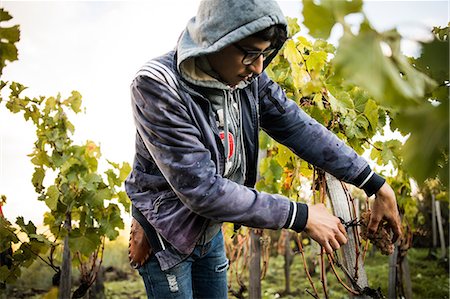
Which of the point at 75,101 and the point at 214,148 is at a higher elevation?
the point at 75,101

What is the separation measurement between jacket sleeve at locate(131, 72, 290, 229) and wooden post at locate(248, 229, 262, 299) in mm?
2406

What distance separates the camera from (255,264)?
12.2 feet

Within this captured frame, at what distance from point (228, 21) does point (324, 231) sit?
0.70 metres

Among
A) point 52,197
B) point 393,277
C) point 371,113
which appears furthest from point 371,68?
point 393,277

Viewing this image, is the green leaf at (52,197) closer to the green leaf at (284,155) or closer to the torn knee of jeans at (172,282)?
the green leaf at (284,155)

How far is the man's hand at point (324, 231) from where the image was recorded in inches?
53.8

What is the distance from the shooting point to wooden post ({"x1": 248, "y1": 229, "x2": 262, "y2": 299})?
3.72 m

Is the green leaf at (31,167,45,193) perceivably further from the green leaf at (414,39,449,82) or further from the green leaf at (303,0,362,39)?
the green leaf at (414,39,449,82)

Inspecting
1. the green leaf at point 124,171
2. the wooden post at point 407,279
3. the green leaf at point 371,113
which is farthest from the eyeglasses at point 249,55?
the wooden post at point 407,279

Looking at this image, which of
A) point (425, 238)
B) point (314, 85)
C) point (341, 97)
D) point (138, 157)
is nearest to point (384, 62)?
point (314, 85)

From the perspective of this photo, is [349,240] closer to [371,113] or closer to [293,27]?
[371,113]

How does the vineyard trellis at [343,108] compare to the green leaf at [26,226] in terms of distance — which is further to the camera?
the green leaf at [26,226]

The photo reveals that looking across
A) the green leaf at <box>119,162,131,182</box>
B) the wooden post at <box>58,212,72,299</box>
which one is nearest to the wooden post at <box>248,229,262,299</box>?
the green leaf at <box>119,162,131,182</box>

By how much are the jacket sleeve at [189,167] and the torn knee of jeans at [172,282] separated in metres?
0.41
